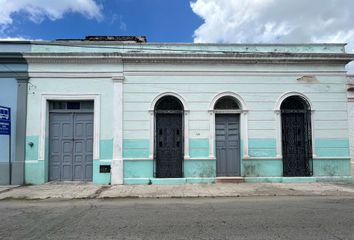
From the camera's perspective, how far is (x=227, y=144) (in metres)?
11.3

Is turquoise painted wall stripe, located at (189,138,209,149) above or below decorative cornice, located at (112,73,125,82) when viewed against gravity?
below

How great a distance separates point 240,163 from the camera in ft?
36.7

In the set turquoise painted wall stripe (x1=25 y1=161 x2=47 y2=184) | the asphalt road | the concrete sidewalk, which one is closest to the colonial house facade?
turquoise painted wall stripe (x1=25 y1=161 x2=47 y2=184)

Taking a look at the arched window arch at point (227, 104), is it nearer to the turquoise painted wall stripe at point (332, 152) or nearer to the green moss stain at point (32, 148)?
the turquoise painted wall stripe at point (332, 152)

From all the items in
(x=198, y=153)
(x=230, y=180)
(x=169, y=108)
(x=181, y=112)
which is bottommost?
(x=230, y=180)

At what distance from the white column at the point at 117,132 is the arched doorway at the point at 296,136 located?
6.21 metres

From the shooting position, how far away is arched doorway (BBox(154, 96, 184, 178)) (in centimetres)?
1110

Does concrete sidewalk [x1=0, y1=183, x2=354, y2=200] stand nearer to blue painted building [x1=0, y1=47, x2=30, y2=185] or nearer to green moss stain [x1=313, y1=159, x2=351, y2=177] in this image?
green moss stain [x1=313, y1=159, x2=351, y2=177]

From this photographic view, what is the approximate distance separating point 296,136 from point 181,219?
7380mm

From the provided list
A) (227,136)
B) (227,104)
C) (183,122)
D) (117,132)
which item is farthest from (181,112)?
(117,132)

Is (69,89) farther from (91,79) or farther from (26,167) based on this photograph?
(26,167)

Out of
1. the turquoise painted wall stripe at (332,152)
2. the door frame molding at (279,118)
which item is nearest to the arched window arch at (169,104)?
the door frame molding at (279,118)

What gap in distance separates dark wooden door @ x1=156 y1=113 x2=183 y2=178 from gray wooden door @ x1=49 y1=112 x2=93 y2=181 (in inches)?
101

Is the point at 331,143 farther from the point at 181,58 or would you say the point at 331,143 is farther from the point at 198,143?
the point at 181,58
